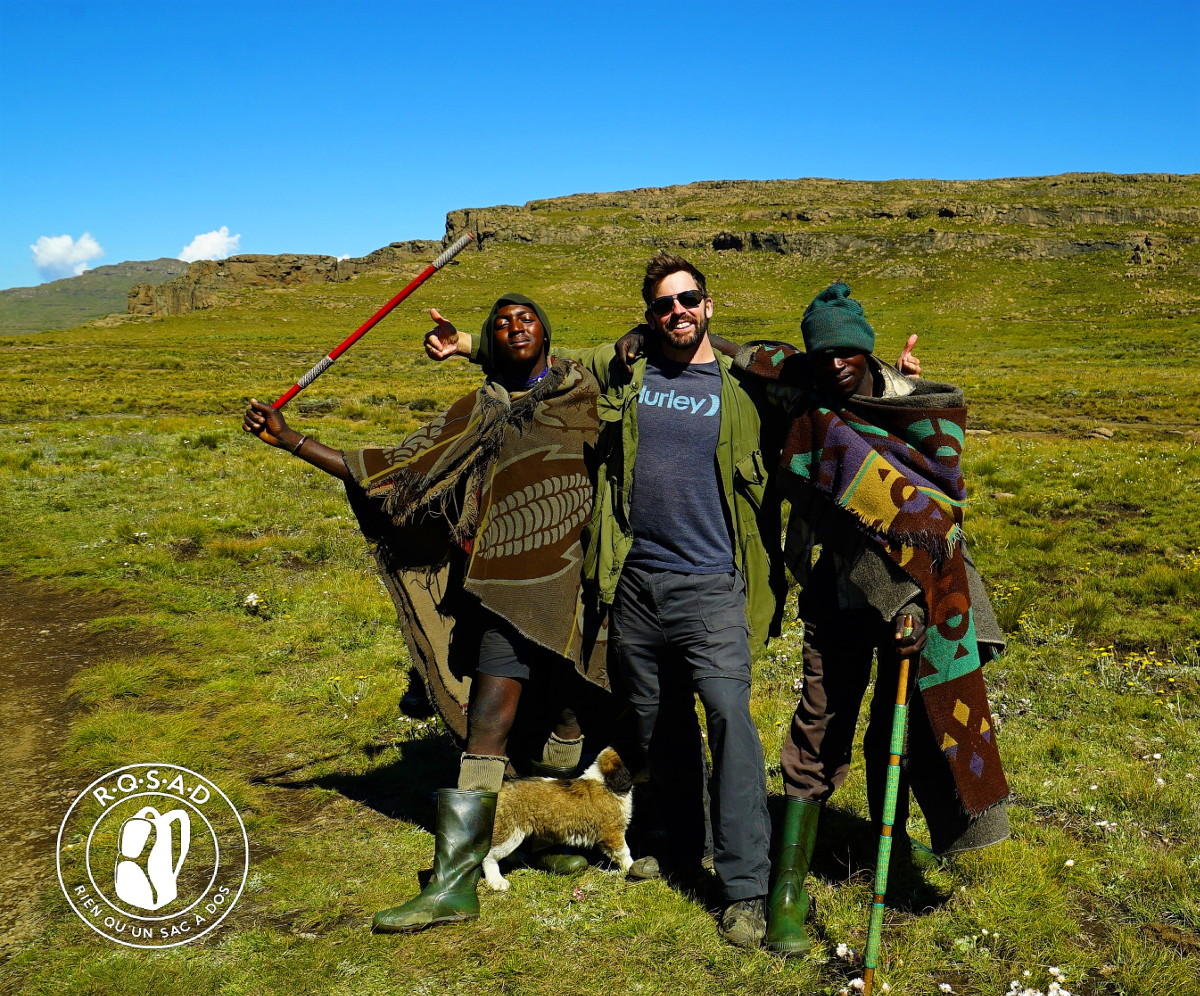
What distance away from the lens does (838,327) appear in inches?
140

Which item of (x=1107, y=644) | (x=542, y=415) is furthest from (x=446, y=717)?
(x=1107, y=644)

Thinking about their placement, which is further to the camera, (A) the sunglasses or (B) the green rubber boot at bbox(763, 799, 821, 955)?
(A) the sunglasses

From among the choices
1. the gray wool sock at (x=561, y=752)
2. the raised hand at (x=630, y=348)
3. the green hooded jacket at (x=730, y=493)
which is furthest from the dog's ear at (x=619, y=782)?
the raised hand at (x=630, y=348)

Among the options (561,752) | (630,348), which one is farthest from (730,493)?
(561,752)

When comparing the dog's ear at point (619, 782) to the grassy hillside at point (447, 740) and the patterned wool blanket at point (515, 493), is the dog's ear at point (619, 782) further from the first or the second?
the patterned wool blanket at point (515, 493)

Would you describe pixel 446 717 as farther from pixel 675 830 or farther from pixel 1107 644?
pixel 1107 644

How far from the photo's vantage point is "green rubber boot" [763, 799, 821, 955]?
368 cm

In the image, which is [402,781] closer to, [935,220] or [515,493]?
[515,493]

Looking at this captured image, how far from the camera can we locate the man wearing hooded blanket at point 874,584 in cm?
363

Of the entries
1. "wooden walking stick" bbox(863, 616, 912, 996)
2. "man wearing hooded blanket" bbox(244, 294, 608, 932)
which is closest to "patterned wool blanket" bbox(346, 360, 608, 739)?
"man wearing hooded blanket" bbox(244, 294, 608, 932)

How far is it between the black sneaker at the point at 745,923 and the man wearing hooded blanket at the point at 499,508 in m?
0.99

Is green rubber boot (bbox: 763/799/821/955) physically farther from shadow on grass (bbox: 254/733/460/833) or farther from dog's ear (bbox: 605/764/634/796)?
shadow on grass (bbox: 254/733/460/833)

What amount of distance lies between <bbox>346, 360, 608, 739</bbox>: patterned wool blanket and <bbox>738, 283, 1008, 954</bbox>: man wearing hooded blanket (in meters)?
0.97

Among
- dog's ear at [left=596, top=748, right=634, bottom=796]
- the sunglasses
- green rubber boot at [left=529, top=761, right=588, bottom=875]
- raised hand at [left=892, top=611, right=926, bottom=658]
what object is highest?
the sunglasses
